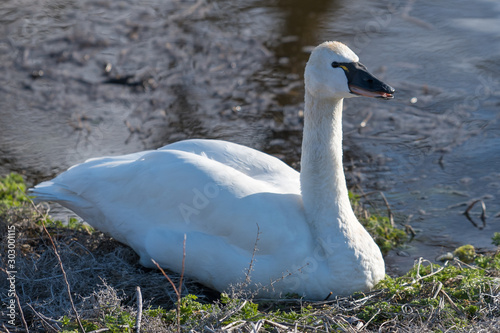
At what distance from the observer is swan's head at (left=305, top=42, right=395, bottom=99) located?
504 cm

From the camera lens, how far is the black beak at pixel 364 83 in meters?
5.01

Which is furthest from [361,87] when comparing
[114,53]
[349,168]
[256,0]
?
[256,0]

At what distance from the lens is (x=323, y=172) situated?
558 centimetres

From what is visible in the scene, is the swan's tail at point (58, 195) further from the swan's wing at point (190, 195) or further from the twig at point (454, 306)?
the twig at point (454, 306)

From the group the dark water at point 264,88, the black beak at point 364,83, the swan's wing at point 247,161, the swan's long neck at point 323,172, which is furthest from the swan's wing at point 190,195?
Result: the dark water at point 264,88

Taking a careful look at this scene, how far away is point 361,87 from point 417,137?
416cm

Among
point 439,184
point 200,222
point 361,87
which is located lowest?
point 439,184

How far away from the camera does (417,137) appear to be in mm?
9000

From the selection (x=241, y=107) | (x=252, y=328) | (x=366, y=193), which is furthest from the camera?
(x=241, y=107)

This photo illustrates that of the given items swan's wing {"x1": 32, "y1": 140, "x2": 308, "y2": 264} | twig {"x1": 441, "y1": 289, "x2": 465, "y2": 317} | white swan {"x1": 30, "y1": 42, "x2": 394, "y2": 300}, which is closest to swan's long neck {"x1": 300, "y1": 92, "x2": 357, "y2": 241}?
white swan {"x1": 30, "y1": 42, "x2": 394, "y2": 300}

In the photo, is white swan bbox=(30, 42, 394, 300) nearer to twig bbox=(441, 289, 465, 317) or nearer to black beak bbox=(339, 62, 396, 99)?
black beak bbox=(339, 62, 396, 99)

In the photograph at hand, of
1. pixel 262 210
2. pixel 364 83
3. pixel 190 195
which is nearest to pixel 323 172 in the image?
pixel 262 210

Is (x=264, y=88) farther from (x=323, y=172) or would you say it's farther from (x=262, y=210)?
(x=262, y=210)

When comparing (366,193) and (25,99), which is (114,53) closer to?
(25,99)
